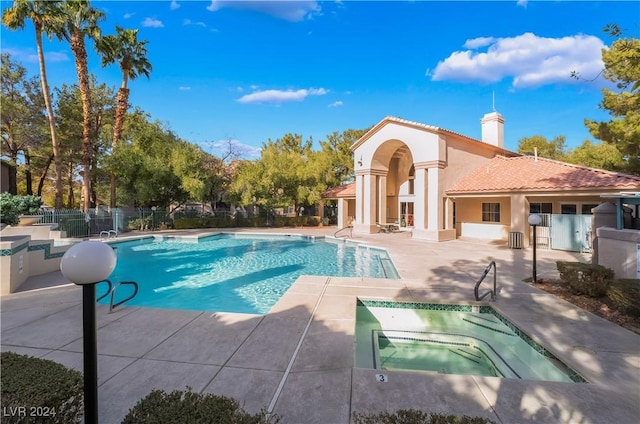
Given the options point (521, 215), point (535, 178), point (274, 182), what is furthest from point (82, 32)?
point (535, 178)

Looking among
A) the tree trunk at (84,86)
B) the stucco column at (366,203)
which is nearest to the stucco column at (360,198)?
the stucco column at (366,203)

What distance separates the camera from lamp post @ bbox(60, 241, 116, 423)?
2.08m

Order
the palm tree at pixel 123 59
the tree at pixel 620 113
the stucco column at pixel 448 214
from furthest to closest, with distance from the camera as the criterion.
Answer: the palm tree at pixel 123 59 → the stucco column at pixel 448 214 → the tree at pixel 620 113

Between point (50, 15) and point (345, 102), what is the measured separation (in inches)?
960

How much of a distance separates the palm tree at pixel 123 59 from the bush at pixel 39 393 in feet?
82.5

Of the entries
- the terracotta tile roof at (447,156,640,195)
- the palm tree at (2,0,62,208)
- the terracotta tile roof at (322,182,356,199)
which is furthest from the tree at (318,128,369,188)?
the palm tree at (2,0,62,208)

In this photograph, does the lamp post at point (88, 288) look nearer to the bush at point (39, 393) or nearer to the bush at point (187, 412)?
the bush at point (187, 412)

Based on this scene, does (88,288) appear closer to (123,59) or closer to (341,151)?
(123,59)

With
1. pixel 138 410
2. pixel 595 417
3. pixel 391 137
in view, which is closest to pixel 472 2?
pixel 391 137

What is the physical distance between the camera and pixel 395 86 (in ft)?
92.2

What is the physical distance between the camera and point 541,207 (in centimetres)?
1667

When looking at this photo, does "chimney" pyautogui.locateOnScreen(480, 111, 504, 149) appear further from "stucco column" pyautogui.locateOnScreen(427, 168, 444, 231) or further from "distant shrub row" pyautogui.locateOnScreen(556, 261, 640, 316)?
"distant shrub row" pyautogui.locateOnScreen(556, 261, 640, 316)

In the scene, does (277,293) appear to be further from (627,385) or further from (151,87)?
(151,87)

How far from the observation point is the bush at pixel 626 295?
5.64m
